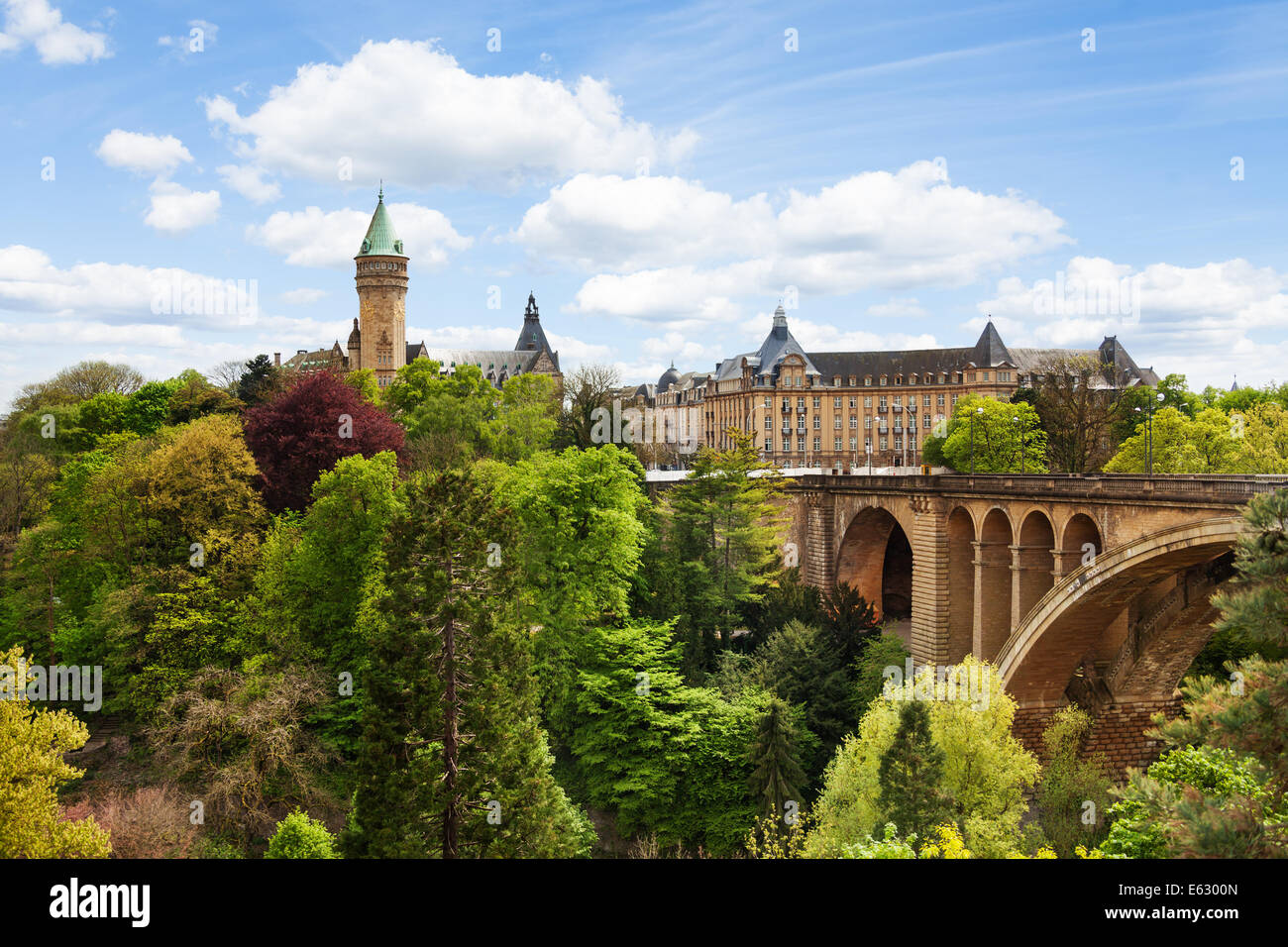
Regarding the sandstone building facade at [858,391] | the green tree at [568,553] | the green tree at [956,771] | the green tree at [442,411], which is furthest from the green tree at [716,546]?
the sandstone building facade at [858,391]

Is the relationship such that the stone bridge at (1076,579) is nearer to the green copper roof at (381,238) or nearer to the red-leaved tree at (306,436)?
the red-leaved tree at (306,436)

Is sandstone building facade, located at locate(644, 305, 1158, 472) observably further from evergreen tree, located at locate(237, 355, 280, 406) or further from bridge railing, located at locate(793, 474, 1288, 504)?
bridge railing, located at locate(793, 474, 1288, 504)

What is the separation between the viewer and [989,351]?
358ft

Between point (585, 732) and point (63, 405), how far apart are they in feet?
165

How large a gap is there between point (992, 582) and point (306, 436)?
27.4 m

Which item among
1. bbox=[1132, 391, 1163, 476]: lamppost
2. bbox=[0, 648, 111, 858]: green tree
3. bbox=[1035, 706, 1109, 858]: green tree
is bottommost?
bbox=[1035, 706, 1109, 858]: green tree

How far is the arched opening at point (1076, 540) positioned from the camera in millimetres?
29375

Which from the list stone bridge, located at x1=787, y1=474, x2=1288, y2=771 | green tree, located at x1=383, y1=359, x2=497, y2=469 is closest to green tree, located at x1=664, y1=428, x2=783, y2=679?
stone bridge, located at x1=787, y1=474, x2=1288, y2=771

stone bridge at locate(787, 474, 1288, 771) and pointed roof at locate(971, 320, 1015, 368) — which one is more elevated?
pointed roof at locate(971, 320, 1015, 368)

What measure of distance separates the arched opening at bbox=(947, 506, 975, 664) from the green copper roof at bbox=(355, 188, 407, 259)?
64.6 metres

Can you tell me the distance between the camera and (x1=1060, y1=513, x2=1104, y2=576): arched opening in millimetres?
29375

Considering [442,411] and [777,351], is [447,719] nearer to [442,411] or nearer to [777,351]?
[442,411]

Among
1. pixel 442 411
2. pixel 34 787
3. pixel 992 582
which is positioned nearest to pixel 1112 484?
pixel 992 582
